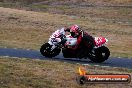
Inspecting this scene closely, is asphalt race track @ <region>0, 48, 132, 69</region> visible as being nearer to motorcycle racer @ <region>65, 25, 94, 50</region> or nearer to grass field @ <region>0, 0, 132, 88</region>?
motorcycle racer @ <region>65, 25, 94, 50</region>

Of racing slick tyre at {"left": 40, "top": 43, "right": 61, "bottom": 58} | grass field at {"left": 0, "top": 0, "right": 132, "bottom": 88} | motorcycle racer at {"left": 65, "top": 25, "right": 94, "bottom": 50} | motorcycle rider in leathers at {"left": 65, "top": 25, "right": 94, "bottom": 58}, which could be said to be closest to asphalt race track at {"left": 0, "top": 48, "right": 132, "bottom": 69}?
racing slick tyre at {"left": 40, "top": 43, "right": 61, "bottom": 58}

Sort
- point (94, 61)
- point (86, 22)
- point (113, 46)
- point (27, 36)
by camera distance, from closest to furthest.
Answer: point (94, 61) < point (113, 46) < point (27, 36) < point (86, 22)

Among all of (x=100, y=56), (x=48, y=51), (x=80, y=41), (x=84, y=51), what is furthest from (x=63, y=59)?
(x=100, y=56)

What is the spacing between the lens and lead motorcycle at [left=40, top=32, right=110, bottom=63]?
69.9ft

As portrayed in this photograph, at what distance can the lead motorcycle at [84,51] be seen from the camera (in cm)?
2130

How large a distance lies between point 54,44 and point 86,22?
929 inches

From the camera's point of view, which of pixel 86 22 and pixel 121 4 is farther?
pixel 121 4

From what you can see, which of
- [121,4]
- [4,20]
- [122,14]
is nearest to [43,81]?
[4,20]

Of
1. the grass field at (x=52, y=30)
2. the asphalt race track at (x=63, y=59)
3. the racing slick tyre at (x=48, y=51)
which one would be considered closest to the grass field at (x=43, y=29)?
the grass field at (x=52, y=30)

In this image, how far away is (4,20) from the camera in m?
40.6

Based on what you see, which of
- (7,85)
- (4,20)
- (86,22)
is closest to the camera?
(7,85)

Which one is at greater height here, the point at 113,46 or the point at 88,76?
the point at 88,76

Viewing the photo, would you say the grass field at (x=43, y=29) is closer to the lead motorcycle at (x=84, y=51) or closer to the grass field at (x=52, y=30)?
the grass field at (x=52, y=30)

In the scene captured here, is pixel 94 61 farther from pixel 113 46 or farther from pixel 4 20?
pixel 4 20
